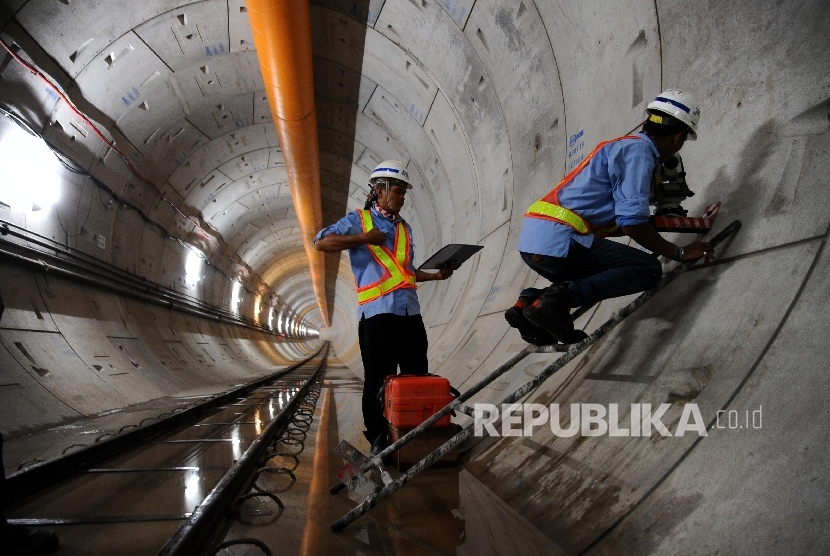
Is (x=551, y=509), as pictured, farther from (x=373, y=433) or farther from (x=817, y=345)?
(x=373, y=433)

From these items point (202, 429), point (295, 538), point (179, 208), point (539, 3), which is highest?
point (179, 208)

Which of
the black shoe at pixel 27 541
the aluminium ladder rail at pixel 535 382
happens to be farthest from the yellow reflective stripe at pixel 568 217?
the black shoe at pixel 27 541

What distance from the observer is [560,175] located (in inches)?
154

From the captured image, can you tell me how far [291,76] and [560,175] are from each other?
11.6 ft

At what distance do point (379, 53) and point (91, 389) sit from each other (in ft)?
16.3

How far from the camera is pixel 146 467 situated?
3.55 metres

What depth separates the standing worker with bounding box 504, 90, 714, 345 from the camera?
6.88 feet

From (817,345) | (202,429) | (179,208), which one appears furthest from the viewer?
(179,208)

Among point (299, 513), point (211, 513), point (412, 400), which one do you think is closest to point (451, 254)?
point (412, 400)

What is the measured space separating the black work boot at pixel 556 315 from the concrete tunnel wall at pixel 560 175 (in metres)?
0.33

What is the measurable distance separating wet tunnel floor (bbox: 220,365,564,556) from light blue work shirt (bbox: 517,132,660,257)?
119cm

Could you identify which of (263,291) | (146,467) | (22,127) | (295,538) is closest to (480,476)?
(295,538)

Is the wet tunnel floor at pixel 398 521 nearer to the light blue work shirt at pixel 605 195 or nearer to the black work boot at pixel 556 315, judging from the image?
the black work boot at pixel 556 315

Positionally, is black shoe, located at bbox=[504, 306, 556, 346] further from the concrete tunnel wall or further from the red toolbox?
the red toolbox
